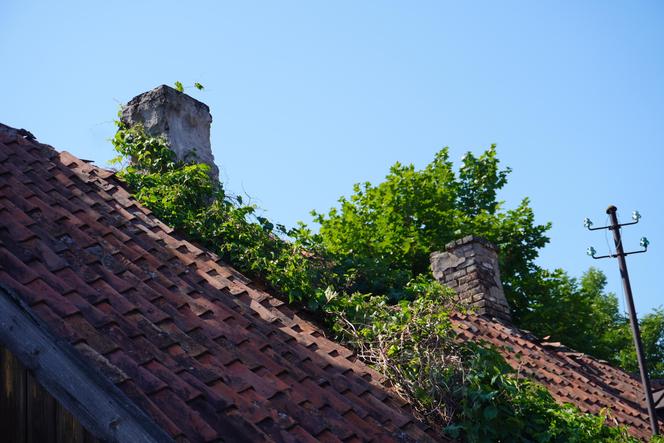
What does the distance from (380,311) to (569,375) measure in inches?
131

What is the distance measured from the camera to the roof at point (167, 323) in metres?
4.55

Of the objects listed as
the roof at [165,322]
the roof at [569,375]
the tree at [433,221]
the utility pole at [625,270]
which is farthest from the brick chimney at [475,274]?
the tree at [433,221]

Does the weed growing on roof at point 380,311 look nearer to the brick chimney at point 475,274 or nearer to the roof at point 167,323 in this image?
the roof at point 167,323

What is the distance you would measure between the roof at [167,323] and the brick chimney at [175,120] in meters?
1.35

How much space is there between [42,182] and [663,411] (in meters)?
7.61

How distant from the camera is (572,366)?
409 inches

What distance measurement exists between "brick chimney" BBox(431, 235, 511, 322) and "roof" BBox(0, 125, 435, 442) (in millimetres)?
3933

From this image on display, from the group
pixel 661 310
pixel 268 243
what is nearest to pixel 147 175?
pixel 268 243

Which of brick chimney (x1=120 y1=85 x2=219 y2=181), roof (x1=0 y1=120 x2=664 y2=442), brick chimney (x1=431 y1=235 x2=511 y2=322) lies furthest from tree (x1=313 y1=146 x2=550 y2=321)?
roof (x1=0 y1=120 x2=664 y2=442)

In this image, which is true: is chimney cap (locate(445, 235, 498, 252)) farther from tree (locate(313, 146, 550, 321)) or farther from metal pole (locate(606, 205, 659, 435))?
tree (locate(313, 146, 550, 321))

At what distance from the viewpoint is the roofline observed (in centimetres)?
366

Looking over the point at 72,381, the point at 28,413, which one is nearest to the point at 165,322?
the point at 28,413

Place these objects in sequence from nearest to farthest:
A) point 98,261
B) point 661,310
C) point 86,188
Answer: point 98,261 → point 86,188 → point 661,310

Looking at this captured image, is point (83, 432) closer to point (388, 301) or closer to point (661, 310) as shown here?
point (388, 301)
